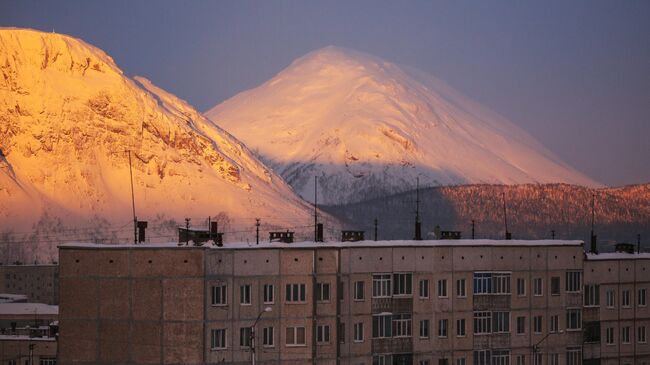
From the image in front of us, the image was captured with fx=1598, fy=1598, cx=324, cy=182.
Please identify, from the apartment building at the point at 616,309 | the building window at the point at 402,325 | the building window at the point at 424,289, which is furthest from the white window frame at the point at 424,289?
the apartment building at the point at 616,309

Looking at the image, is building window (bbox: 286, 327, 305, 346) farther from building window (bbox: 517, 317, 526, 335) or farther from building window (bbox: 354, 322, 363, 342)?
building window (bbox: 517, 317, 526, 335)

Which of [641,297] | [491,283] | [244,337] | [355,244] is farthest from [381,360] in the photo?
[641,297]

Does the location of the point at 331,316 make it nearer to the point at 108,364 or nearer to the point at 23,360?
the point at 108,364

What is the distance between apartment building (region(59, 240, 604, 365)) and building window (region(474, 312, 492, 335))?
0.21 feet

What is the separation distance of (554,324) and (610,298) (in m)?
6.31

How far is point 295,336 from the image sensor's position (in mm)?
92812

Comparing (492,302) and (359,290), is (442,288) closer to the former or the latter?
(492,302)

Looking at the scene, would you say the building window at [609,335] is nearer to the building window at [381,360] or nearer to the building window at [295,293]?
the building window at [381,360]

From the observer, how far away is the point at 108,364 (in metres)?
88.7

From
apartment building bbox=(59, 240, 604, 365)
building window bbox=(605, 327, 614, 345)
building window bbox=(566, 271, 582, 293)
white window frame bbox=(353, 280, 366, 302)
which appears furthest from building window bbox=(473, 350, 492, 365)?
building window bbox=(605, 327, 614, 345)

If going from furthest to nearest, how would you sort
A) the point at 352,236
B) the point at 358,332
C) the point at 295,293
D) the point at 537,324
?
the point at 352,236
the point at 537,324
the point at 358,332
the point at 295,293

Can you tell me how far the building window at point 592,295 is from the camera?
355ft

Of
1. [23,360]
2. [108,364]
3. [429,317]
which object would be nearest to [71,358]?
[108,364]

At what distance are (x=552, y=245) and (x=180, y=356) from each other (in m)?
A: 29.2
